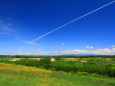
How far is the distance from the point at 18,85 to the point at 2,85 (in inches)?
52.9

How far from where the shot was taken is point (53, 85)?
10695 millimetres

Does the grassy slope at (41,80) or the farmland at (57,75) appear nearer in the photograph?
the grassy slope at (41,80)

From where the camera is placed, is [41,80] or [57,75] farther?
[57,75]

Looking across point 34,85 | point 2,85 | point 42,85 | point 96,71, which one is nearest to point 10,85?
point 2,85

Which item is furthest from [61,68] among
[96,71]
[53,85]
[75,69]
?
[53,85]

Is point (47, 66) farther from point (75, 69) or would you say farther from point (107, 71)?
point (107, 71)

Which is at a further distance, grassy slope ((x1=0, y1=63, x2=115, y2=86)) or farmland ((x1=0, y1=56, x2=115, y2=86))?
farmland ((x1=0, y1=56, x2=115, y2=86))

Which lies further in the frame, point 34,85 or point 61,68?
point 61,68

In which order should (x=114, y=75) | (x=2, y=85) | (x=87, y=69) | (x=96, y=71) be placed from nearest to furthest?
(x=2, y=85) → (x=114, y=75) → (x=96, y=71) → (x=87, y=69)

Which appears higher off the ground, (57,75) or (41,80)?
(41,80)

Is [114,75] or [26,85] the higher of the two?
[26,85]

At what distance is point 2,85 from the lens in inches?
372

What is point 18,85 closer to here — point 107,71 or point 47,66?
point 107,71

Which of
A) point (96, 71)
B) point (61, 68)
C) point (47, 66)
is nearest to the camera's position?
point (96, 71)
